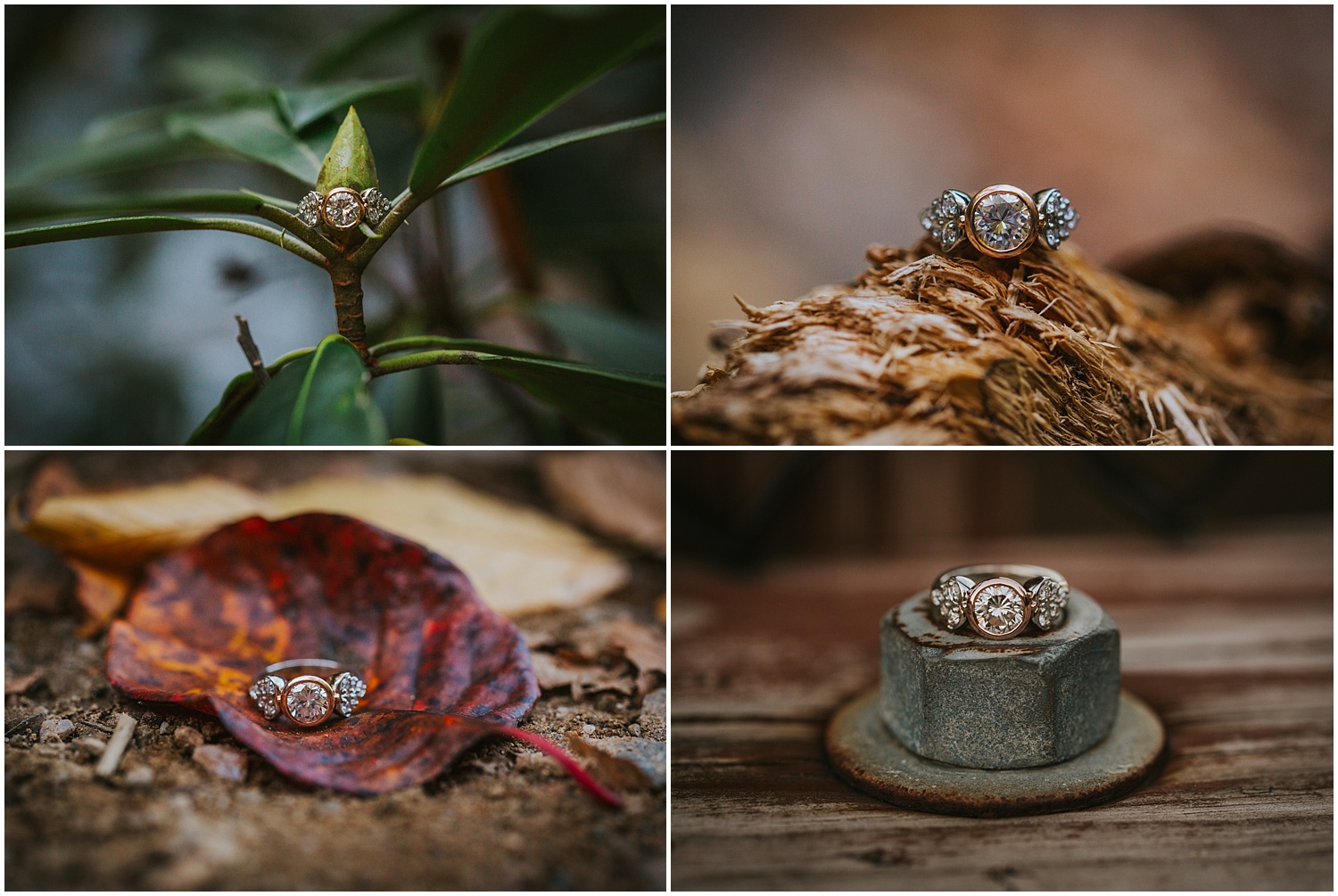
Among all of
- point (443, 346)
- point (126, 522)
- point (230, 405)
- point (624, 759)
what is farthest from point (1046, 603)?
point (126, 522)

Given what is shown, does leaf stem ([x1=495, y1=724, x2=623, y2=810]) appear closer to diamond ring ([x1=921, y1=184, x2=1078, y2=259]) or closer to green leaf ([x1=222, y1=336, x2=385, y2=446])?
green leaf ([x1=222, y1=336, x2=385, y2=446])

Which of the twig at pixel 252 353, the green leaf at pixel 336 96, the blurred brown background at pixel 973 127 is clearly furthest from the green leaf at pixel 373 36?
the twig at pixel 252 353

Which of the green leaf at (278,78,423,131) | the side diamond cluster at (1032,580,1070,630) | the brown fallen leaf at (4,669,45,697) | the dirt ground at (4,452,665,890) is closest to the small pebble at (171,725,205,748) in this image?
the dirt ground at (4,452,665,890)

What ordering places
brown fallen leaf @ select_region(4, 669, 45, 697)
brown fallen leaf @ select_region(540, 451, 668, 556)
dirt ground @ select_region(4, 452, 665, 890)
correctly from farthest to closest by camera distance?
brown fallen leaf @ select_region(540, 451, 668, 556) < brown fallen leaf @ select_region(4, 669, 45, 697) < dirt ground @ select_region(4, 452, 665, 890)

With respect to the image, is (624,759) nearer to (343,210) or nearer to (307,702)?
(307,702)

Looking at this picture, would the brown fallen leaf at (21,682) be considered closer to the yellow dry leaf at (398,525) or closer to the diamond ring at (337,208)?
the yellow dry leaf at (398,525)

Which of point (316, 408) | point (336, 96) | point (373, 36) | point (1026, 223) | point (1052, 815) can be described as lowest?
point (1052, 815)

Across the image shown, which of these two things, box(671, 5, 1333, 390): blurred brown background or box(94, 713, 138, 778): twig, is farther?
box(671, 5, 1333, 390): blurred brown background

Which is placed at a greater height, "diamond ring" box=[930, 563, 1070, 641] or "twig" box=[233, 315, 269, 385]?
"twig" box=[233, 315, 269, 385]
